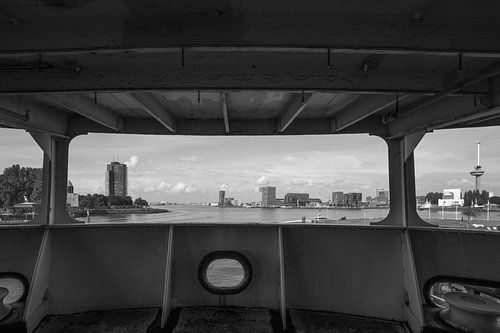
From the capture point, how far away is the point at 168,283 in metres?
6.00

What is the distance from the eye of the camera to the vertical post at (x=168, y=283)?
18.6 ft

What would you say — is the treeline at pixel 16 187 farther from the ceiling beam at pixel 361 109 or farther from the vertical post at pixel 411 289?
the vertical post at pixel 411 289

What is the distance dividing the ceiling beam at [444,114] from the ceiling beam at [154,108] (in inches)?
160

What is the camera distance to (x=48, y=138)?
251 inches

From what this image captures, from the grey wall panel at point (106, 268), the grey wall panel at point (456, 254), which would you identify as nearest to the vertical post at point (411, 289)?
the grey wall panel at point (456, 254)

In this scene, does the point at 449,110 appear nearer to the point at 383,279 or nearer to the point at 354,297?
the point at 383,279

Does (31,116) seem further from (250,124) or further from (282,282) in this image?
(282,282)

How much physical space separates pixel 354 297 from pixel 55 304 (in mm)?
5816

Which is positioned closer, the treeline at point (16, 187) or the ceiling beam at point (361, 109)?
the ceiling beam at point (361, 109)

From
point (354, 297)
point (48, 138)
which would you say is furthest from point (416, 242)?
point (48, 138)

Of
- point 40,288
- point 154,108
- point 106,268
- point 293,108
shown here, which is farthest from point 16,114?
point 293,108

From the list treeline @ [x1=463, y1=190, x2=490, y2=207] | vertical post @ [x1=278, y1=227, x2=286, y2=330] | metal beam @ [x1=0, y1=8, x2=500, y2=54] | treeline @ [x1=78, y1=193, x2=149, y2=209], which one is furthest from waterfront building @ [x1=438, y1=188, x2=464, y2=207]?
treeline @ [x1=78, y1=193, x2=149, y2=209]

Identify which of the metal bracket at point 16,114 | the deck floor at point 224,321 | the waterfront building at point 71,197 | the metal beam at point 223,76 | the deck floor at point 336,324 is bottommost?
the deck floor at point 336,324

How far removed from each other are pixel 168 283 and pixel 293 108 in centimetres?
402
